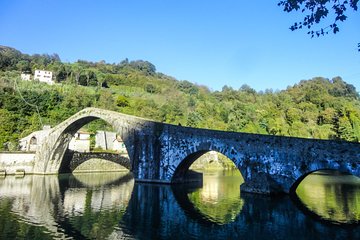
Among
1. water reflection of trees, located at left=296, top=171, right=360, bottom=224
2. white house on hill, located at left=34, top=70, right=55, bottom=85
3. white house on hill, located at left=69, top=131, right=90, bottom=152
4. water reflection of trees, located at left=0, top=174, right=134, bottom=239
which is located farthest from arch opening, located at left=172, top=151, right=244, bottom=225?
white house on hill, located at left=34, top=70, right=55, bottom=85

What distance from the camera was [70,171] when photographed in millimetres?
44094

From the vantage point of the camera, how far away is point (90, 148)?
55062mm

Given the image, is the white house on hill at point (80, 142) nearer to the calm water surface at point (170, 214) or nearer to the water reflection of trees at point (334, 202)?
the calm water surface at point (170, 214)

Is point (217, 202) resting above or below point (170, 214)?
above

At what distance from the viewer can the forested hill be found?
58.8 metres

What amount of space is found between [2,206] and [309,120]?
7242cm

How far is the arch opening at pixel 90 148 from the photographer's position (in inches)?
1642

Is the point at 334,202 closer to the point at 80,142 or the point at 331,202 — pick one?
the point at 331,202

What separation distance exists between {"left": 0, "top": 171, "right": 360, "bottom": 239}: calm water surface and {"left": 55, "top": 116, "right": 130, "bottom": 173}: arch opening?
988cm

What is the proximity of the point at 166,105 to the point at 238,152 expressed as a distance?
50761 mm

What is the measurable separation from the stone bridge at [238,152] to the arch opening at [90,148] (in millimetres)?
2202

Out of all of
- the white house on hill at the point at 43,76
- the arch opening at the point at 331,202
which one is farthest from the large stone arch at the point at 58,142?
the white house on hill at the point at 43,76

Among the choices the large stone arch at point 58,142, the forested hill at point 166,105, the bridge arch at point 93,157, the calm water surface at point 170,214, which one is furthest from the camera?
the forested hill at point 166,105

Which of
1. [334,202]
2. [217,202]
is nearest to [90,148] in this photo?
[217,202]
